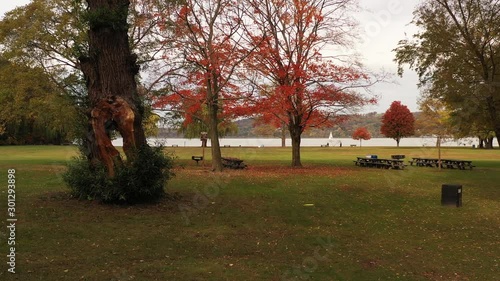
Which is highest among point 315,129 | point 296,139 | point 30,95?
point 30,95

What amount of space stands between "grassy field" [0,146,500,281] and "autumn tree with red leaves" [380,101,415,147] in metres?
68.5

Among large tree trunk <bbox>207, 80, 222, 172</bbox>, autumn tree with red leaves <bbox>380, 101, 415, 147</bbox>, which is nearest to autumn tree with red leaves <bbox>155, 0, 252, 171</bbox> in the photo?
large tree trunk <bbox>207, 80, 222, 172</bbox>

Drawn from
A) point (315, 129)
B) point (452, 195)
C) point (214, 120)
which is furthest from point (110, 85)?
point (315, 129)

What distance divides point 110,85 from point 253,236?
574cm

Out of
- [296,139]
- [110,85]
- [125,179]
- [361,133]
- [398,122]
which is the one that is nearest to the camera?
[125,179]

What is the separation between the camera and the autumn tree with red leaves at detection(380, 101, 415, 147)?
7981 centimetres

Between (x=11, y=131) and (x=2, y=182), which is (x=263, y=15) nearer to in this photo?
(x=2, y=182)

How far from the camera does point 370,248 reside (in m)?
8.66

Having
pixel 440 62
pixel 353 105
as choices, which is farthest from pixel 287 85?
pixel 440 62

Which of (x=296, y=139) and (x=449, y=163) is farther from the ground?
(x=296, y=139)

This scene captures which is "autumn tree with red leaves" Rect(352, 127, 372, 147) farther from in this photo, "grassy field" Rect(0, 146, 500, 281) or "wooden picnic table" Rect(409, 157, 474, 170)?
"grassy field" Rect(0, 146, 500, 281)

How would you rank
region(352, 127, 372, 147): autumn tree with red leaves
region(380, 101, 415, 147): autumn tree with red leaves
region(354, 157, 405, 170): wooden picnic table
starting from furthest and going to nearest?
region(352, 127, 372, 147): autumn tree with red leaves
region(380, 101, 415, 147): autumn tree with red leaves
region(354, 157, 405, 170): wooden picnic table

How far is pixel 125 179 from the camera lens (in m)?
10.5

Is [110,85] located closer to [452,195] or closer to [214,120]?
[214,120]
